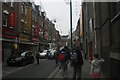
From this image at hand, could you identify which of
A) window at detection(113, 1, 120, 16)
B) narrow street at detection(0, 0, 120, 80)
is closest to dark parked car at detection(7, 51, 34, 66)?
narrow street at detection(0, 0, 120, 80)

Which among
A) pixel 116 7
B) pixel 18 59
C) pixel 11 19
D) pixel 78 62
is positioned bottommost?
pixel 18 59

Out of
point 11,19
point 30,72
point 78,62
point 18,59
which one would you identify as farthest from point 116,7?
point 11,19

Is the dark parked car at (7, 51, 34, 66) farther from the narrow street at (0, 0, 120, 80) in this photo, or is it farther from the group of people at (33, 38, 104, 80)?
the group of people at (33, 38, 104, 80)

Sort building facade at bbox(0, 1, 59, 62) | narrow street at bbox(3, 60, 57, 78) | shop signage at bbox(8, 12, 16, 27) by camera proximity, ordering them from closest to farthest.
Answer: narrow street at bbox(3, 60, 57, 78), building facade at bbox(0, 1, 59, 62), shop signage at bbox(8, 12, 16, 27)

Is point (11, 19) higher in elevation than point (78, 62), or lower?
higher

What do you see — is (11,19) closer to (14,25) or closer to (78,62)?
(14,25)

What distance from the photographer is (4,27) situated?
79.9 feet

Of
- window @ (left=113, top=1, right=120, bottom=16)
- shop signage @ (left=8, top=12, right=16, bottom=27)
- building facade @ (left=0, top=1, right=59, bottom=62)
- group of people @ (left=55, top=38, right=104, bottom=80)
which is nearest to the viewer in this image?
group of people @ (left=55, top=38, right=104, bottom=80)

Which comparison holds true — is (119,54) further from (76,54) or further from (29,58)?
(29,58)

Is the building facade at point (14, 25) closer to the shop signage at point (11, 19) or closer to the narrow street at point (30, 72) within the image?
the shop signage at point (11, 19)

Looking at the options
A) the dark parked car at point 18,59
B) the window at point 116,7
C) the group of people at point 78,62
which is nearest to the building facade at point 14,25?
the dark parked car at point 18,59

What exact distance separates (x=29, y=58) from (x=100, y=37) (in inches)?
427

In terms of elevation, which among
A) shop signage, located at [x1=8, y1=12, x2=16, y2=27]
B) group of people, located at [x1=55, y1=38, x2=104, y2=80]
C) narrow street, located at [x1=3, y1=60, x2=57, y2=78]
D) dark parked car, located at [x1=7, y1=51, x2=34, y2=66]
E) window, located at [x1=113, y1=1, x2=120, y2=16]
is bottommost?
narrow street, located at [x1=3, y1=60, x2=57, y2=78]

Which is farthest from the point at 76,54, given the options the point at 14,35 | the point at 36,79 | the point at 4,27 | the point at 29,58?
the point at 14,35
